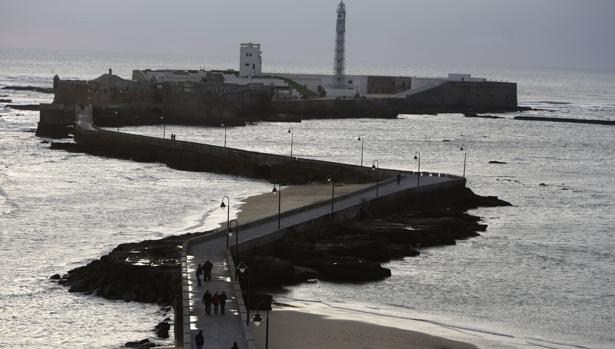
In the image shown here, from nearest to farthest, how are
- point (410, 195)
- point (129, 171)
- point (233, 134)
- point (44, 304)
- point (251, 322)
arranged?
point (251, 322)
point (44, 304)
point (410, 195)
point (129, 171)
point (233, 134)

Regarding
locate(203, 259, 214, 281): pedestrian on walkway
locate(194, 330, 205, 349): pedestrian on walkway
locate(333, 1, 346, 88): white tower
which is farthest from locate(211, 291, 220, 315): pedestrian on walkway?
locate(333, 1, 346, 88): white tower

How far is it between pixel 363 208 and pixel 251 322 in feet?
46.9

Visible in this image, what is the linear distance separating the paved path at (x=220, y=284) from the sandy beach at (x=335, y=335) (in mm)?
1179

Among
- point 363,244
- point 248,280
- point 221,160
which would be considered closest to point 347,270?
point 363,244

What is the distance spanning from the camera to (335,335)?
23078mm

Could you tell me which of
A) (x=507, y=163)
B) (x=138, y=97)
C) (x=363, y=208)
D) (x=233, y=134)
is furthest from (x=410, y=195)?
(x=138, y=97)

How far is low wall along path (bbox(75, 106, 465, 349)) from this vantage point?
20.2 meters

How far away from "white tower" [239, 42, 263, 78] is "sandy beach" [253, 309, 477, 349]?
75.2 m

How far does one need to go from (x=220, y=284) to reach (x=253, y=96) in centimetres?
6379

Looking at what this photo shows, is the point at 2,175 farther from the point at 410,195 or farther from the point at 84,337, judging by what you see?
the point at 84,337

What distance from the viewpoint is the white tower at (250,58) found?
323 feet

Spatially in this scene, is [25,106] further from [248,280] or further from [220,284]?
[248,280]

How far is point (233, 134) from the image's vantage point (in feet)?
242

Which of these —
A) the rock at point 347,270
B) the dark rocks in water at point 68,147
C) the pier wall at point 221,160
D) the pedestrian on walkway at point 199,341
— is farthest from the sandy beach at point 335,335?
the dark rocks in water at point 68,147
